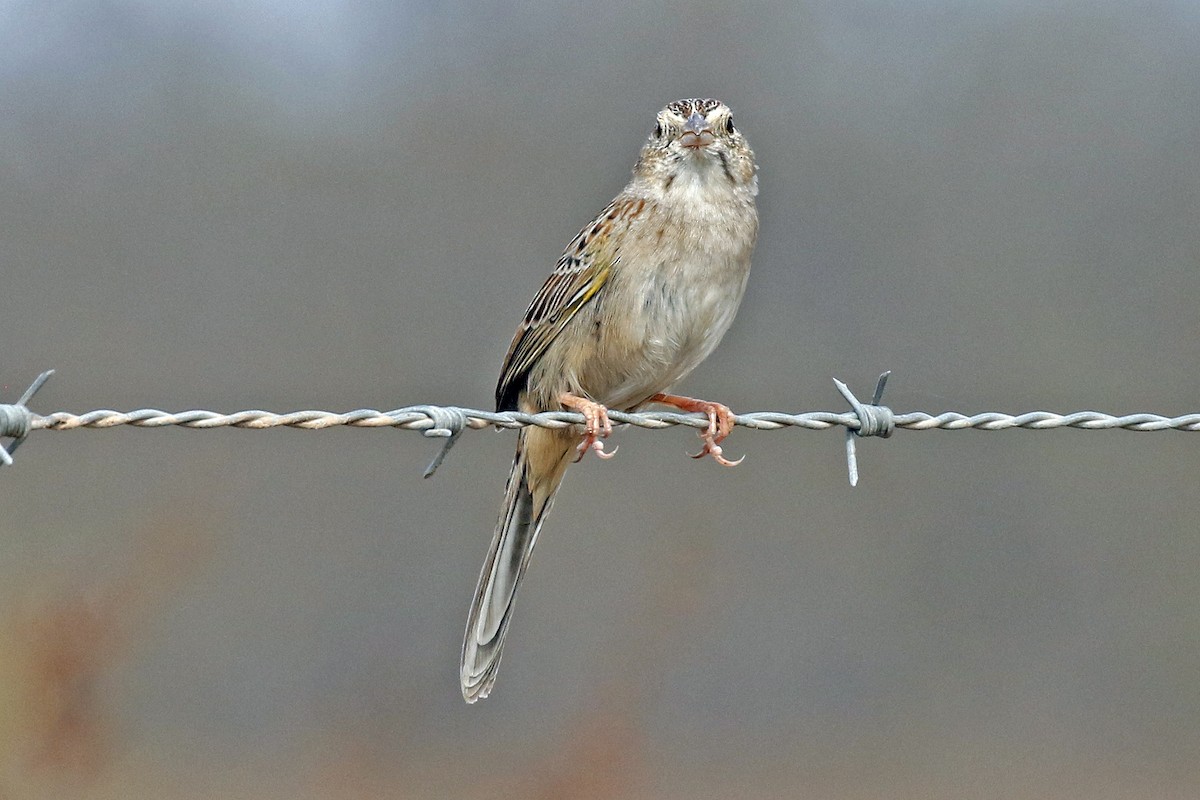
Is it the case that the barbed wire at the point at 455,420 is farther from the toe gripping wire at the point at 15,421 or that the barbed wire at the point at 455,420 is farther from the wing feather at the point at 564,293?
the wing feather at the point at 564,293

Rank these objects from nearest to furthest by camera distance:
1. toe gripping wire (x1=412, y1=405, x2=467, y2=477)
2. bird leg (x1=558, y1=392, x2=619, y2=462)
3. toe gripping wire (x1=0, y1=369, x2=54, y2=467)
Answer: toe gripping wire (x1=0, y1=369, x2=54, y2=467)
toe gripping wire (x1=412, y1=405, x2=467, y2=477)
bird leg (x1=558, y1=392, x2=619, y2=462)


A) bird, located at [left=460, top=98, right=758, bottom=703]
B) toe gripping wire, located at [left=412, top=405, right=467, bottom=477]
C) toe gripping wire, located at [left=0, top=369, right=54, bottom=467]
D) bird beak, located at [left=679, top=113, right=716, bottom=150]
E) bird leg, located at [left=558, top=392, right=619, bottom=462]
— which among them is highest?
bird beak, located at [left=679, top=113, right=716, bottom=150]

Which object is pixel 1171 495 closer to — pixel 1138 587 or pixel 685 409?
pixel 1138 587

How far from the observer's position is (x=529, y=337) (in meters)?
5.71

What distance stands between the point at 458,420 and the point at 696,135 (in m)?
2.11

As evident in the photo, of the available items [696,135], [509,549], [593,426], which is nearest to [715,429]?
[593,426]

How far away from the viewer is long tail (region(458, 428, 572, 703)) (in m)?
5.43

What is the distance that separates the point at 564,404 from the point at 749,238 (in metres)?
0.98

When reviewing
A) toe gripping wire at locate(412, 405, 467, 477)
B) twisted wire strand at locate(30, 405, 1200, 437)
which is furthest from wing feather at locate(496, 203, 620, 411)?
toe gripping wire at locate(412, 405, 467, 477)

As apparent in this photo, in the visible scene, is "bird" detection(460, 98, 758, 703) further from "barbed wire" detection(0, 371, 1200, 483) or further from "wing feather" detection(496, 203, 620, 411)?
"barbed wire" detection(0, 371, 1200, 483)

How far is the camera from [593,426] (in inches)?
203

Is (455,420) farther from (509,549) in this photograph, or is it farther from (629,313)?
(509,549)

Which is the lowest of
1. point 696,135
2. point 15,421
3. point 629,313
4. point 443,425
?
point 15,421

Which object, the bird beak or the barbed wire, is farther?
the bird beak
